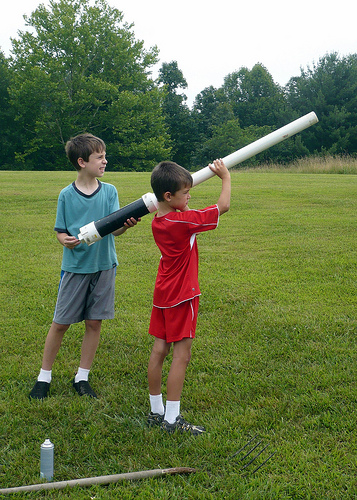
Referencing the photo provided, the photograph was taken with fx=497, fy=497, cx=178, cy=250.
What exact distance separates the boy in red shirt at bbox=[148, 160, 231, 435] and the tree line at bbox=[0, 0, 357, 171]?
38.4 meters

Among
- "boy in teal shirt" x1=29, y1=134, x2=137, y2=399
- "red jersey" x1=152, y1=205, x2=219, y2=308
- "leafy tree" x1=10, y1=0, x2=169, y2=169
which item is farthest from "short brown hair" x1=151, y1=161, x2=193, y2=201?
"leafy tree" x1=10, y1=0, x2=169, y2=169

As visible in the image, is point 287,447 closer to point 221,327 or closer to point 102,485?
point 102,485

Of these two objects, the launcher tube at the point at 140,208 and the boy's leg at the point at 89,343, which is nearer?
the launcher tube at the point at 140,208

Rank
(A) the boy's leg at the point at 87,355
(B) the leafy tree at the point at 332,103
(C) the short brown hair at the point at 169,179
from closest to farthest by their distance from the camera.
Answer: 1. (C) the short brown hair at the point at 169,179
2. (A) the boy's leg at the point at 87,355
3. (B) the leafy tree at the point at 332,103

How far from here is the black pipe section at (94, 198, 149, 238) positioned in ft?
11.0

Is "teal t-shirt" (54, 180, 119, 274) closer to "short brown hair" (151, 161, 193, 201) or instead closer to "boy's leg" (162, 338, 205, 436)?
"short brown hair" (151, 161, 193, 201)

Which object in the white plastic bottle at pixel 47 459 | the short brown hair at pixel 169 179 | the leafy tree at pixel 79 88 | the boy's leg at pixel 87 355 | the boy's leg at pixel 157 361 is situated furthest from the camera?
the leafy tree at pixel 79 88

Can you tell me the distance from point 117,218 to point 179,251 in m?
0.52

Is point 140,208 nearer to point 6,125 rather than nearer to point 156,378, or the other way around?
point 156,378

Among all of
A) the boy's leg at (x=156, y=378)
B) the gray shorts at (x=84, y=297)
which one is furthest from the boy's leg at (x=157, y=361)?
the gray shorts at (x=84, y=297)

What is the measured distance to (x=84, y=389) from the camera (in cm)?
370

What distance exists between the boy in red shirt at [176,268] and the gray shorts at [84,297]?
62 cm

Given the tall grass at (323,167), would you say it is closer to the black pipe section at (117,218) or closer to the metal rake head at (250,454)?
the black pipe section at (117,218)

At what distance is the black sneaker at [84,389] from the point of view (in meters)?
3.68
